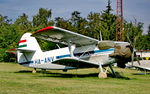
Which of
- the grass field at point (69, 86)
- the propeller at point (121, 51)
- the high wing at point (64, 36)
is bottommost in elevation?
the grass field at point (69, 86)

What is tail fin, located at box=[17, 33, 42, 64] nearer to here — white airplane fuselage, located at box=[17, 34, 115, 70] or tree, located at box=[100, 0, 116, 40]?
white airplane fuselage, located at box=[17, 34, 115, 70]

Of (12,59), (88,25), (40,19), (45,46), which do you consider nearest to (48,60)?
(45,46)

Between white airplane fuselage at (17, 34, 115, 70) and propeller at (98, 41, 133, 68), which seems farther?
white airplane fuselage at (17, 34, 115, 70)

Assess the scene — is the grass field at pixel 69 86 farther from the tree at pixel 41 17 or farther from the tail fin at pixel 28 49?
the tree at pixel 41 17

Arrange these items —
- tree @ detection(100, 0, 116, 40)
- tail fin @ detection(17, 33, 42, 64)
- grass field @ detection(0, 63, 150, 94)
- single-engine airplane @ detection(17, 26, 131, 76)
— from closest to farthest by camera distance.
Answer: grass field @ detection(0, 63, 150, 94) → single-engine airplane @ detection(17, 26, 131, 76) → tail fin @ detection(17, 33, 42, 64) → tree @ detection(100, 0, 116, 40)

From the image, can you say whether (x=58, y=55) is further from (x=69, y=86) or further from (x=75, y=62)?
(x=69, y=86)

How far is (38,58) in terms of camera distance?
65.5 feet

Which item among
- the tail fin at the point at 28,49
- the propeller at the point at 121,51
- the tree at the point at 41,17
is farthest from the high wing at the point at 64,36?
the tree at the point at 41,17

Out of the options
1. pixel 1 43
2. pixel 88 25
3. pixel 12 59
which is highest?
pixel 88 25

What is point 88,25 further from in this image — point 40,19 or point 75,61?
point 75,61

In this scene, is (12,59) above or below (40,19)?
below

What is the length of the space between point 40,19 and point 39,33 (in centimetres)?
7572

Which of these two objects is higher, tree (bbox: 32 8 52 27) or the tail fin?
tree (bbox: 32 8 52 27)

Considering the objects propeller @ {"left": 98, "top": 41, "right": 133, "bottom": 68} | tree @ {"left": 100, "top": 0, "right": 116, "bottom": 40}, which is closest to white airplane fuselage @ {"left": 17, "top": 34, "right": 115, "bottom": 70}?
propeller @ {"left": 98, "top": 41, "right": 133, "bottom": 68}
